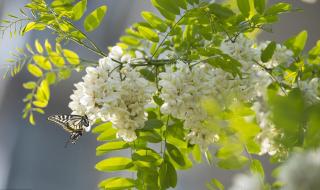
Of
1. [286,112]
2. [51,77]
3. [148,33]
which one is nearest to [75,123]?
[51,77]

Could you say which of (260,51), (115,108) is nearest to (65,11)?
(115,108)

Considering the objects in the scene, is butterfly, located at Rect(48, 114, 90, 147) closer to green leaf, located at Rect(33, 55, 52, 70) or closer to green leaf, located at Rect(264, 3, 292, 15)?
green leaf, located at Rect(33, 55, 52, 70)

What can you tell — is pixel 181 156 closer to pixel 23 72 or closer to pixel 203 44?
pixel 203 44

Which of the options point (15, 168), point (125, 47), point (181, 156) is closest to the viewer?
point (181, 156)

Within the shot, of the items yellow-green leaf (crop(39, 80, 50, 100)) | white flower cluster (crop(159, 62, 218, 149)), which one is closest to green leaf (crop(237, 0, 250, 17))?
white flower cluster (crop(159, 62, 218, 149))

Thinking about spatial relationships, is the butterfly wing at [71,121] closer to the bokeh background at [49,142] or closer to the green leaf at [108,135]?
the green leaf at [108,135]
